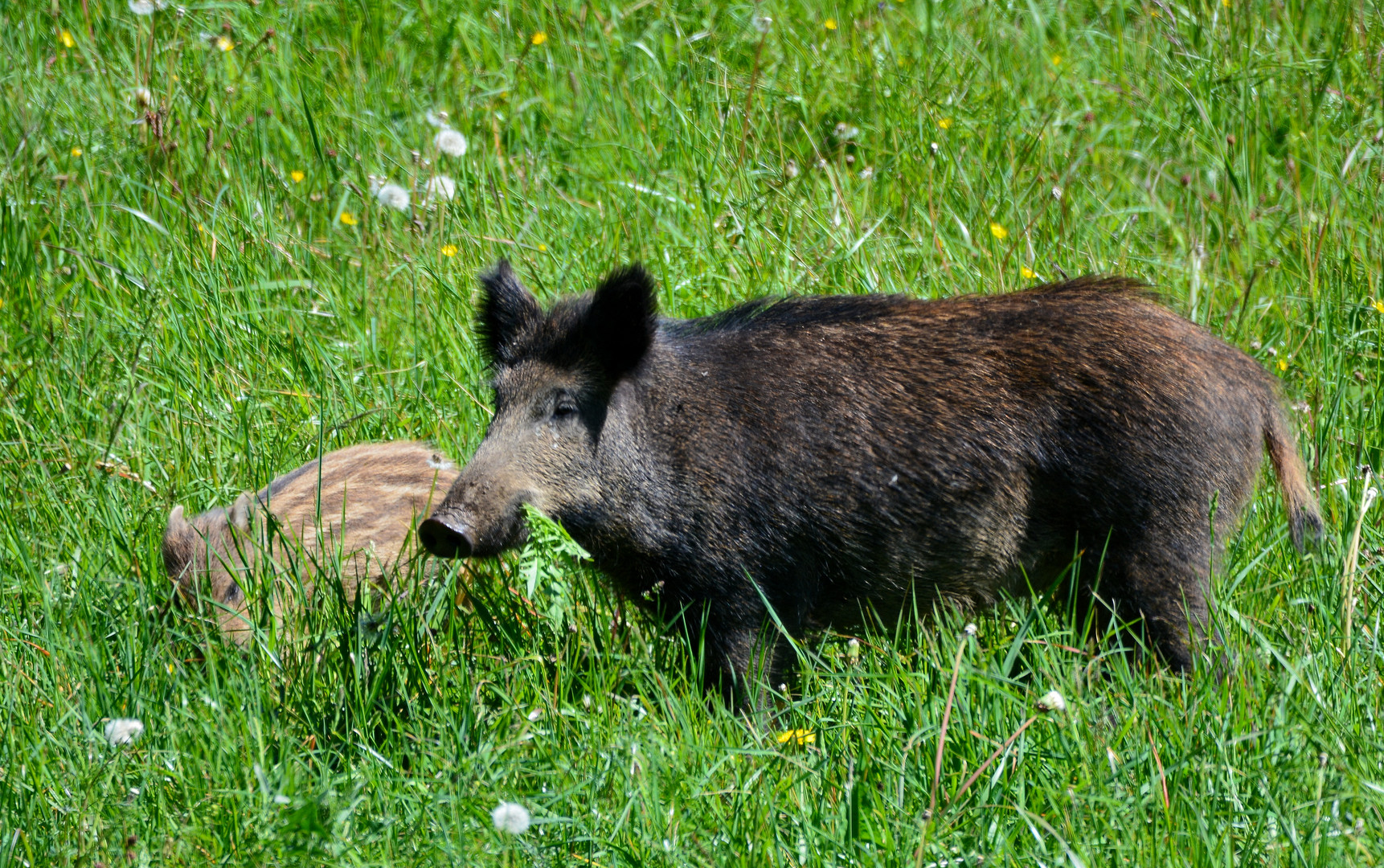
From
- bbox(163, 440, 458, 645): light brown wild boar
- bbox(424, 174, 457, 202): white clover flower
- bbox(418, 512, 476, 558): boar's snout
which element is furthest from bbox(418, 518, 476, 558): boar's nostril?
bbox(424, 174, 457, 202): white clover flower

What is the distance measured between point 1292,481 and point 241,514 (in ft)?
9.92

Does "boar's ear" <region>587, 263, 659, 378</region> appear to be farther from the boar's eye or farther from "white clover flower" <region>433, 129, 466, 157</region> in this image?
"white clover flower" <region>433, 129, 466, 157</region>

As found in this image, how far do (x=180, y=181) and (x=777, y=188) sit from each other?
8.33 feet

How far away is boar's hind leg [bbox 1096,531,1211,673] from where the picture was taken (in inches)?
143

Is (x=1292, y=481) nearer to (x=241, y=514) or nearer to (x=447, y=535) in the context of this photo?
(x=447, y=535)

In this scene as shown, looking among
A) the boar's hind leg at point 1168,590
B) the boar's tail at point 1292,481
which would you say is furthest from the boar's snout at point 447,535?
the boar's tail at point 1292,481

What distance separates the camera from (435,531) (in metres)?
3.35

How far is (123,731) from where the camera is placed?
3111 millimetres

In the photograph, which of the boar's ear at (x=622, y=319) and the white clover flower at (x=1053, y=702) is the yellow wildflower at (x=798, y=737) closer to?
→ the white clover flower at (x=1053, y=702)

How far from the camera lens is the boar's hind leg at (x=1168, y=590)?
11.9 feet

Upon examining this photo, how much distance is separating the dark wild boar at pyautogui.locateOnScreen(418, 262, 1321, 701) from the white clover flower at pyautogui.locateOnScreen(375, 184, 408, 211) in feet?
6.01

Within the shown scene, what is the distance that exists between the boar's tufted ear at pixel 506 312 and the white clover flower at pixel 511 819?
1424 mm

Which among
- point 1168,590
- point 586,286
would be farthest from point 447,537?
point 586,286

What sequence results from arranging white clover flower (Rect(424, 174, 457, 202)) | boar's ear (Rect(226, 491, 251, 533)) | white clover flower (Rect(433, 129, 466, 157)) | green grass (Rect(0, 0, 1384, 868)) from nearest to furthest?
green grass (Rect(0, 0, 1384, 868)) → boar's ear (Rect(226, 491, 251, 533)) → white clover flower (Rect(424, 174, 457, 202)) → white clover flower (Rect(433, 129, 466, 157))
